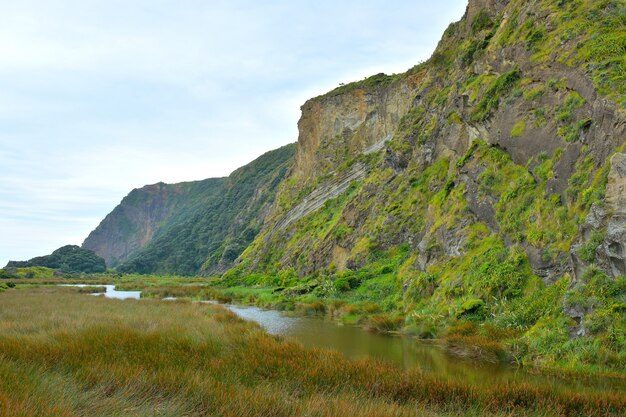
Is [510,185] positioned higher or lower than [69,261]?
lower

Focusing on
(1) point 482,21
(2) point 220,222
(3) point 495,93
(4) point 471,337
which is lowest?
(4) point 471,337

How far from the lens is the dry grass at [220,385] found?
244 inches

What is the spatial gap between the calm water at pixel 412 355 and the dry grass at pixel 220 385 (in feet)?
3.69

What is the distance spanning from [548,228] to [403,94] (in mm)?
54516

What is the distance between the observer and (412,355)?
14266 mm

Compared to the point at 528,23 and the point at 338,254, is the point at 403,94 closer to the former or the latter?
the point at 338,254

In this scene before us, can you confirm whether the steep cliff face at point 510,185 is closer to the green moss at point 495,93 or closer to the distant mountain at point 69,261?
the green moss at point 495,93

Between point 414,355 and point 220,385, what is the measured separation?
8672mm

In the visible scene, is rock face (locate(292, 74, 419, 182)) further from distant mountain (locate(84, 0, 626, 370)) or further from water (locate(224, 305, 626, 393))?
water (locate(224, 305, 626, 393))

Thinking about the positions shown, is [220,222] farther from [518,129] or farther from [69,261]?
[518,129]

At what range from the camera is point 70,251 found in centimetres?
16062

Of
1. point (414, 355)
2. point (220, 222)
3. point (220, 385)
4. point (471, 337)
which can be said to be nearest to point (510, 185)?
point (471, 337)

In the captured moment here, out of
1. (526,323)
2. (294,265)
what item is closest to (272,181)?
(294,265)

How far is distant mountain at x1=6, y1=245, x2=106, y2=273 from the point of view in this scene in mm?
148125
